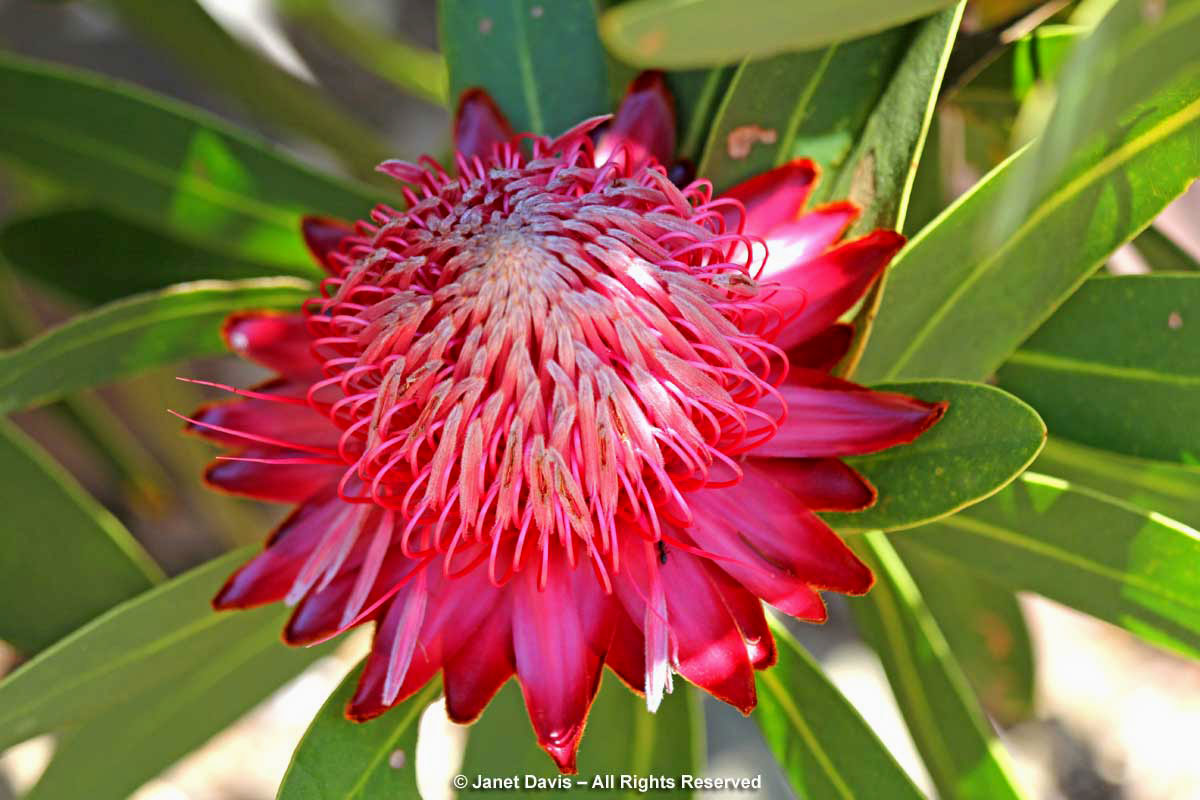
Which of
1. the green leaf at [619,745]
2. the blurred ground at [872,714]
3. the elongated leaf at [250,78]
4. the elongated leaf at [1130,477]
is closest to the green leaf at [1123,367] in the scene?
the elongated leaf at [1130,477]

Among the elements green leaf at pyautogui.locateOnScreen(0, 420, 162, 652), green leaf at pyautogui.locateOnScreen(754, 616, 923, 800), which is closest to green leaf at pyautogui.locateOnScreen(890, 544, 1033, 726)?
green leaf at pyautogui.locateOnScreen(754, 616, 923, 800)

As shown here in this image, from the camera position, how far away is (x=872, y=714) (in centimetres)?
226

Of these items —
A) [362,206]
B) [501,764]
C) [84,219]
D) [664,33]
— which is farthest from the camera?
[84,219]

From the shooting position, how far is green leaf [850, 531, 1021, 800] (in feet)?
3.30

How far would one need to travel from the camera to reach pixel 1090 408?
0.92 m

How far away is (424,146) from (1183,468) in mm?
2002

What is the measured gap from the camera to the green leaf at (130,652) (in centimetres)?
84

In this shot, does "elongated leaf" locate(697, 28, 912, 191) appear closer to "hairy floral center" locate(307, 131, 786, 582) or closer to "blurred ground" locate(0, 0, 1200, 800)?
"hairy floral center" locate(307, 131, 786, 582)

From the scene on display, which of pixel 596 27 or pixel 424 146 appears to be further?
pixel 424 146

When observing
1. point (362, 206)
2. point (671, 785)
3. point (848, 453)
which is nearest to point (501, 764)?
point (671, 785)

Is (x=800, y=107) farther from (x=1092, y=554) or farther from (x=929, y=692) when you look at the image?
(x=929, y=692)

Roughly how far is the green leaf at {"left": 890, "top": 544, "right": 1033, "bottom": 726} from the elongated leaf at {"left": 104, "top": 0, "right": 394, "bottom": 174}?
102cm

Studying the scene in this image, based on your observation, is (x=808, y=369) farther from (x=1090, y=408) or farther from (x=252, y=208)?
(x=252, y=208)

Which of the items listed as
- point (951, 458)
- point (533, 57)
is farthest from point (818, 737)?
point (533, 57)
